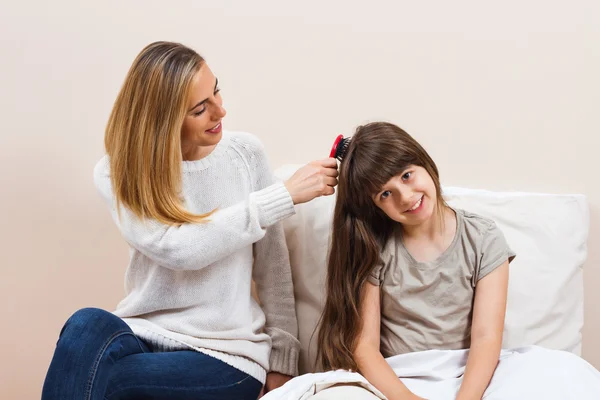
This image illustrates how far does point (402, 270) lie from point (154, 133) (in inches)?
22.3

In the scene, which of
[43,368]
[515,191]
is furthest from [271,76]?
[43,368]

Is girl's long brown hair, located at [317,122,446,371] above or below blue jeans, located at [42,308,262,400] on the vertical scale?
above

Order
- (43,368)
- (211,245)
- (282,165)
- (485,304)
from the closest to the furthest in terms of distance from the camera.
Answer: (485,304), (211,245), (282,165), (43,368)

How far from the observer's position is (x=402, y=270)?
1401mm

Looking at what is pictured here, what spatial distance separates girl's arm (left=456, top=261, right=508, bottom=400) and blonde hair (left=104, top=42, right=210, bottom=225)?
0.57 metres

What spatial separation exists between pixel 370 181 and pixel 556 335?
1.66ft

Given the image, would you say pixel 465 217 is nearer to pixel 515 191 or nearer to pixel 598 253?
pixel 515 191

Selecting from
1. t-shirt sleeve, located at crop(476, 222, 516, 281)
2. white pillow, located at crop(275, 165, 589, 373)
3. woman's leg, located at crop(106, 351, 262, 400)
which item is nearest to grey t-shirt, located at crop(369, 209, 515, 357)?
t-shirt sleeve, located at crop(476, 222, 516, 281)

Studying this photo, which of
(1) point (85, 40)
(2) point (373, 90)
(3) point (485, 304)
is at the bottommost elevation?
(3) point (485, 304)

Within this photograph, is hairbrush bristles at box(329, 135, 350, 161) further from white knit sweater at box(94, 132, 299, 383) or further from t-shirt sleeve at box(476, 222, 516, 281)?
t-shirt sleeve at box(476, 222, 516, 281)

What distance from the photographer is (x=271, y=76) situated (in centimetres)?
180

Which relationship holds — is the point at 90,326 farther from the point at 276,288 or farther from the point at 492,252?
the point at 492,252

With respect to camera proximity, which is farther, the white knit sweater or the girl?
the white knit sweater

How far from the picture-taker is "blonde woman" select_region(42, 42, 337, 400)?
4.59ft
